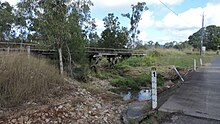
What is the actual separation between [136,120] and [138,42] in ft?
176

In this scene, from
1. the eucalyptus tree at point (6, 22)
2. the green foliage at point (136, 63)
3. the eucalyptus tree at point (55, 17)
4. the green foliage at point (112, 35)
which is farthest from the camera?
the green foliage at point (112, 35)

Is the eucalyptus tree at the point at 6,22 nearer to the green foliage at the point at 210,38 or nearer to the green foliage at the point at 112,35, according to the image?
the green foliage at the point at 112,35

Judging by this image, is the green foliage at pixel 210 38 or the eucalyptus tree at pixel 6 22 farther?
the green foliage at pixel 210 38

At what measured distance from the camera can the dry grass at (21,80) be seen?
887cm

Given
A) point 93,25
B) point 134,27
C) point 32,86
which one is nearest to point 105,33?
point 134,27

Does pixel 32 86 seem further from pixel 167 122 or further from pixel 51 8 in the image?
pixel 51 8

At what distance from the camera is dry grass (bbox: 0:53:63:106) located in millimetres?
8867

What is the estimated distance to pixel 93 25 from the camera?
18.1 metres

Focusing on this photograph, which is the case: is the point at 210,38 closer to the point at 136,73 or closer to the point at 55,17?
the point at 136,73

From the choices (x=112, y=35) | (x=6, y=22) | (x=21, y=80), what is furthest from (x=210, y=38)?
(x=21, y=80)

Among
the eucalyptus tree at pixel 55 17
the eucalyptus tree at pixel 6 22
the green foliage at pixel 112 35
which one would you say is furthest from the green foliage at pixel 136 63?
the eucalyptus tree at pixel 55 17

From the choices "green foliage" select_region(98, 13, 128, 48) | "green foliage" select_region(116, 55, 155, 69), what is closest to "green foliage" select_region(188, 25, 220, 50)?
"green foliage" select_region(98, 13, 128, 48)

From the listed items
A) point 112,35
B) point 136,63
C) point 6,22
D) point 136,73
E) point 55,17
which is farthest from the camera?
point 112,35

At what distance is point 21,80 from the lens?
9273mm
